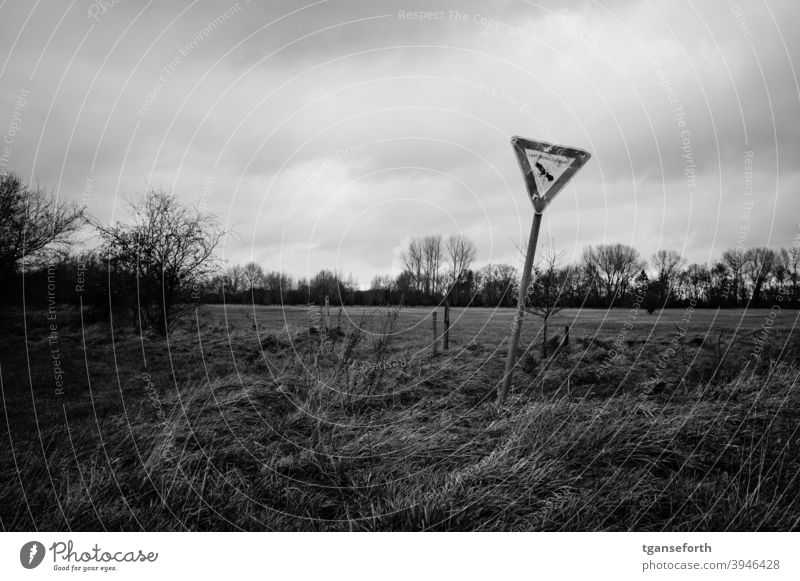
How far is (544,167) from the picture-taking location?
455 cm

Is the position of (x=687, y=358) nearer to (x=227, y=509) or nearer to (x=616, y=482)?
(x=616, y=482)

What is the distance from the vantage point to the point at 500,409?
515 centimetres

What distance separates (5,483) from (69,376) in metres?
5.53

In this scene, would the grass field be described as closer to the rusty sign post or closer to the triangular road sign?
the rusty sign post

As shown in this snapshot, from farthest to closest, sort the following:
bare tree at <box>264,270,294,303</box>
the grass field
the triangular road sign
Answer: bare tree at <box>264,270,294,303</box>
the triangular road sign
the grass field

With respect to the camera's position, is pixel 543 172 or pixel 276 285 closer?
pixel 543 172

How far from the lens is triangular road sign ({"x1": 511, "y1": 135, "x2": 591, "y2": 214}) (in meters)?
4.51

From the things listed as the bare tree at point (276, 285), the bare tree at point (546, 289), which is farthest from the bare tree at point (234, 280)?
the bare tree at point (546, 289)

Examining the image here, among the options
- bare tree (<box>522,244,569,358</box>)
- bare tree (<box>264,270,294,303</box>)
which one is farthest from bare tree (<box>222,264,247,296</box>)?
bare tree (<box>522,244,569,358</box>)

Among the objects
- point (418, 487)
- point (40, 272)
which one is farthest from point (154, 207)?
point (418, 487)

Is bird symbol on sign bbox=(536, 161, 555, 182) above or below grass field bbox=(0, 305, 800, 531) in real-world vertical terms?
above

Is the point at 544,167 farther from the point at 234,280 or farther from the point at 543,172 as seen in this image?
the point at 234,280

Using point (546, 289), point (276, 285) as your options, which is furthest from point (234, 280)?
point (546, 289)

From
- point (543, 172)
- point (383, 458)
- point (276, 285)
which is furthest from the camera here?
point (276, 285)
